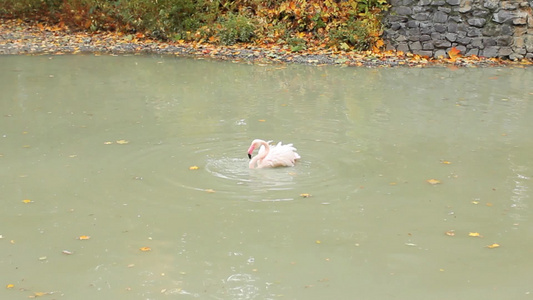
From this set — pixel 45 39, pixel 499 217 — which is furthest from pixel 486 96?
pixel 45 39

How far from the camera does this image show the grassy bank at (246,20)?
1582cm

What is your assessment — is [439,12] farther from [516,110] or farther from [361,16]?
[516,110]

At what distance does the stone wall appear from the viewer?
1480cm

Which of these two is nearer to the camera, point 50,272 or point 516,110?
point 50,272

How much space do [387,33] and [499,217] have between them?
976 centimetres

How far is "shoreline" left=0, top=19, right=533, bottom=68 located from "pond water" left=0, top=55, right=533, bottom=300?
2.68 m

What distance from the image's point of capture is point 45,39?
17.8m

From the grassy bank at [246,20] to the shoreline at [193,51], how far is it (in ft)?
1.14

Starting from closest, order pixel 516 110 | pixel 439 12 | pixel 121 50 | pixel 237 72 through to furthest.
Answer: pixel 516 110 → pixel 237 72 → pixel 439 12 → pixel 121 50

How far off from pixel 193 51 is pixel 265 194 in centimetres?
969

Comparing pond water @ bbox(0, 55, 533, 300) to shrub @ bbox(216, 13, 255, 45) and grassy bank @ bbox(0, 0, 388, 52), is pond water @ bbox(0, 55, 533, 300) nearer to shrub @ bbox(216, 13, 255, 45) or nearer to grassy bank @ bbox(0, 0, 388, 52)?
grassy bank @ bbox(0, 0, 388, 52)

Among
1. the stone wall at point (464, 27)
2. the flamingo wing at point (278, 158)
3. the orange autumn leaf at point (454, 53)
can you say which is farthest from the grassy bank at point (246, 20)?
the flamingo wing at point (278, 158)

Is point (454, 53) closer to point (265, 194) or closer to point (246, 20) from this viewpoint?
point (246, 20)

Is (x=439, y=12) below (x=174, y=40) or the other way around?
the other way around
